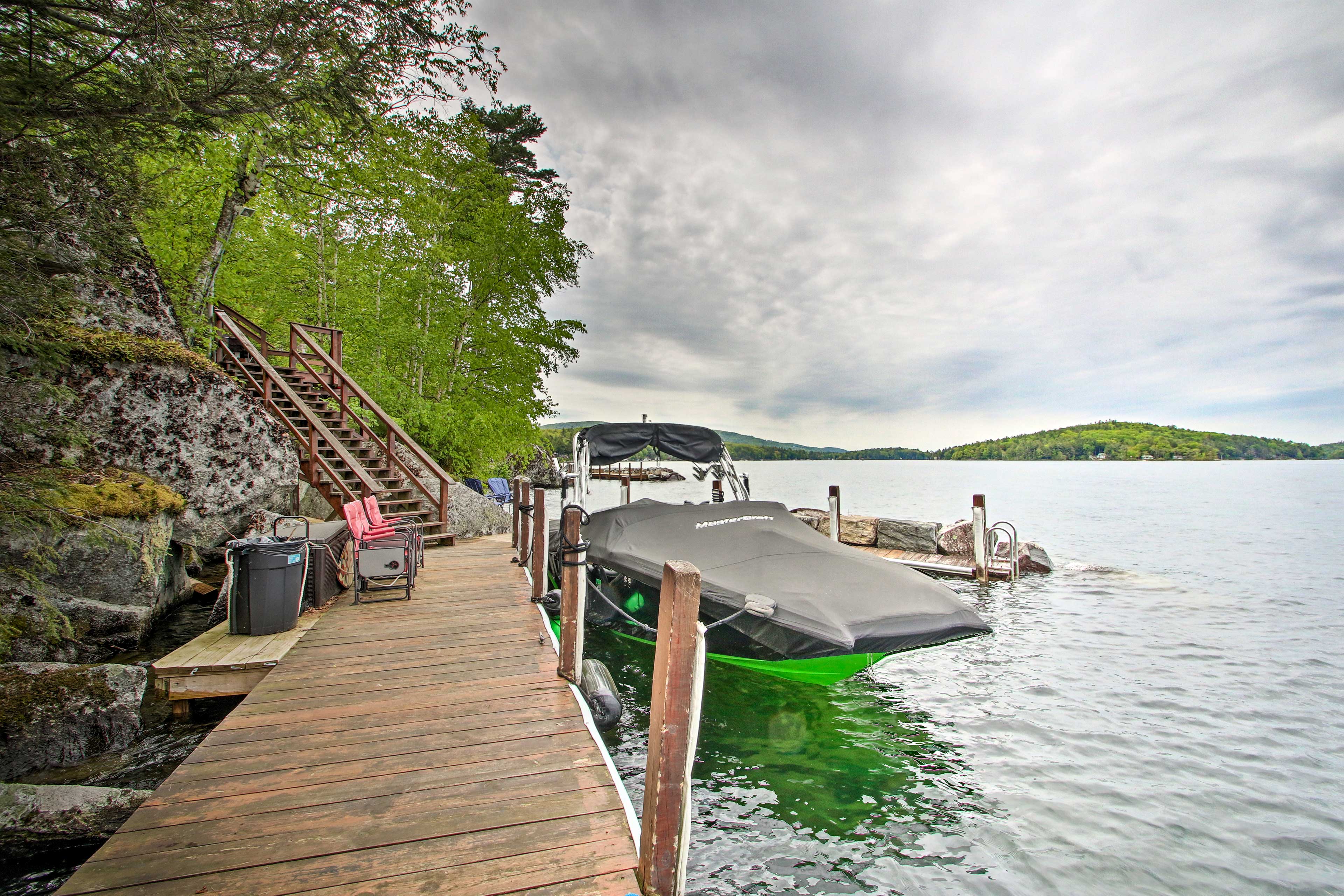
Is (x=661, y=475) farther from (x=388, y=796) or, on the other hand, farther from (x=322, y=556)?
(x=388, y=796)

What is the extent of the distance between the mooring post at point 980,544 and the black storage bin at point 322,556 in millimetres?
11064

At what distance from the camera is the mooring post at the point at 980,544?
11680mm

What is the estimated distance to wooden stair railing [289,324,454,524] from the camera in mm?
9688

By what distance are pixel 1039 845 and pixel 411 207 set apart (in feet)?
53.3

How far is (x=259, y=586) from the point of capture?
→ 4.84 m

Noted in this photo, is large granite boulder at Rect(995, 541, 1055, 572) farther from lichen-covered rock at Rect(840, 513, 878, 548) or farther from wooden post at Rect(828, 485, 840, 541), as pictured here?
wooden post at Rect(828, 485, 840, 541)

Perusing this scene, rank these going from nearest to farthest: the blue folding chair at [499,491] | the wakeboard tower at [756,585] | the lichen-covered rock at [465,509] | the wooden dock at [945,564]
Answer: the wakeboard tower at [756,585], the lichen-covered rock at [465,509], the wooden dock at [945,564], the blue folding chair at [499,491]

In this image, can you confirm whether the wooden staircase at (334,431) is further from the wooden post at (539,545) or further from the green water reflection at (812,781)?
the green water reflection at (812,781)

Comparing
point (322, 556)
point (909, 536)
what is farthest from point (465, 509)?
point (909, 536)

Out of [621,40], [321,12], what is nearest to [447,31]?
[621,40]

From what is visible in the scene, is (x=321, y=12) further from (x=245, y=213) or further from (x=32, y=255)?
(x=245, y=213)

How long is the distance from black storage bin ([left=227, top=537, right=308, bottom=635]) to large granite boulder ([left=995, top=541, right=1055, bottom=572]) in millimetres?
13501

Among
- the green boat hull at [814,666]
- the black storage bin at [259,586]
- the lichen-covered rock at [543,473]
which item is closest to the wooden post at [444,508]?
the black storage bin at [259,586]

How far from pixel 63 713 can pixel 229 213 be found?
9.23m
